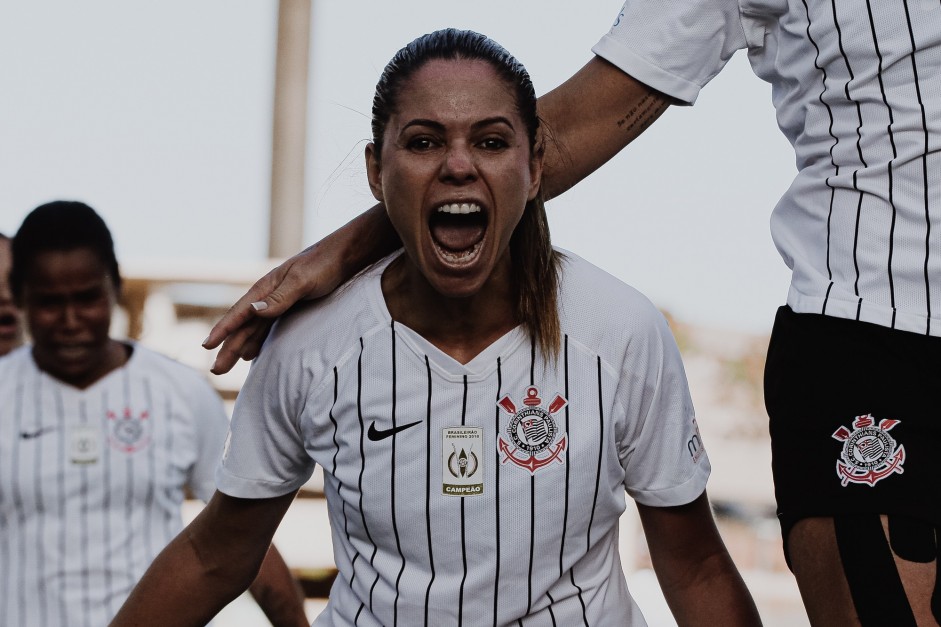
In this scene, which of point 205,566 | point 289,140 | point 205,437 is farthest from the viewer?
point 289,140

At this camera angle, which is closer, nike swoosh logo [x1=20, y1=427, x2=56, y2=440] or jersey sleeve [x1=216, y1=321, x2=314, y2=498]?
jersey sleeve [x1=216, y1=321, x2=314, y2=498]

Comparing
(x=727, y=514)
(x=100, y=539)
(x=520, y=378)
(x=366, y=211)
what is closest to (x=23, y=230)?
(x=100, y=539)

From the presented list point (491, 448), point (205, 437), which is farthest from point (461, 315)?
point (205, 437)

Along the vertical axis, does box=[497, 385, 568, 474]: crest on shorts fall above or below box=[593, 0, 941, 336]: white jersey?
below

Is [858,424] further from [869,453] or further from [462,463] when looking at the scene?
[462,463]

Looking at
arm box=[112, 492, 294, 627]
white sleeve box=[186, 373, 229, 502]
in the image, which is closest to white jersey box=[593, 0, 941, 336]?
arm box=[112, 492, 294, 627]

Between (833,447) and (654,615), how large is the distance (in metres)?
3.71

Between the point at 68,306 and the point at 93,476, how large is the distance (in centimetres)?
50

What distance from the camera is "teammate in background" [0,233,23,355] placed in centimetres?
455

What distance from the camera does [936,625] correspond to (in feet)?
6.28

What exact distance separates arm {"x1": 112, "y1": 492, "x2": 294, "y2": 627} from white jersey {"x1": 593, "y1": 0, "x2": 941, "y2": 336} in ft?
3.83

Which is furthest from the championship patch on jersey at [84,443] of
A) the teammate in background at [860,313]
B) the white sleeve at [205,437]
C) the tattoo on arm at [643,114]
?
the teammate in background at [860,313]

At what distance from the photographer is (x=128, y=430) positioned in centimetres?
404

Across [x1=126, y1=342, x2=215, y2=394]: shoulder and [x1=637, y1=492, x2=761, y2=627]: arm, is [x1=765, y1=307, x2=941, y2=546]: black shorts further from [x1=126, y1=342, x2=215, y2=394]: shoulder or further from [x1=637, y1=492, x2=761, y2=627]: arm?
[x1=126, y1=342, x2=215, y2=394]: shoulder
